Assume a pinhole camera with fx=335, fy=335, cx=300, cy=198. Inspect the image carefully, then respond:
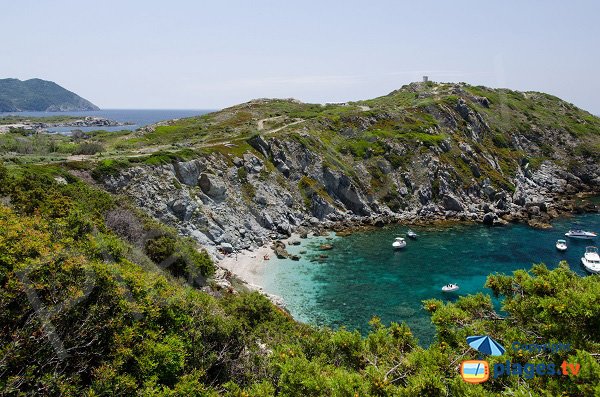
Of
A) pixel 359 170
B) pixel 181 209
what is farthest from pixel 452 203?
pixel 181 209

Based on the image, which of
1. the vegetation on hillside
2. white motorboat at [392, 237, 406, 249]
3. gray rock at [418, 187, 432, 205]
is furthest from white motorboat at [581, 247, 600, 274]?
the vegetation on hillside

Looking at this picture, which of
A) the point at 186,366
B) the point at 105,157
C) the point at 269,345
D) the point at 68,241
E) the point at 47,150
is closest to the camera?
the point at 186,366

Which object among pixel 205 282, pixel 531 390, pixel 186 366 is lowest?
pixel 205 282

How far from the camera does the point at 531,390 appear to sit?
10.0m

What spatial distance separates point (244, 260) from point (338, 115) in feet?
229

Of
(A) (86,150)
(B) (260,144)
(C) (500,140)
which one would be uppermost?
(C) (500,140)

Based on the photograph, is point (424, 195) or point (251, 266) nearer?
point (251, 266)

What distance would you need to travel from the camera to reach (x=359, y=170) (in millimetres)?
89438

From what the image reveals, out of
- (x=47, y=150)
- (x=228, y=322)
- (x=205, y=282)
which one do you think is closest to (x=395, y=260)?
(x=205, y=282)

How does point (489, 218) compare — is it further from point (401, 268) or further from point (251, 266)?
point (251, 266)

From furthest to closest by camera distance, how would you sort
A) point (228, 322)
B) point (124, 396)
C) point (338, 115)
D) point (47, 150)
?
point (338, 115)
point (47, 150)
point (228, 322)
point (124, 396)

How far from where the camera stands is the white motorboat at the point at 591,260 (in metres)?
52.1

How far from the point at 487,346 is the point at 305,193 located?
6621 centimetres

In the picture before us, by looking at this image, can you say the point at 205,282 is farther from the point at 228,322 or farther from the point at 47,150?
the point at 47,150
